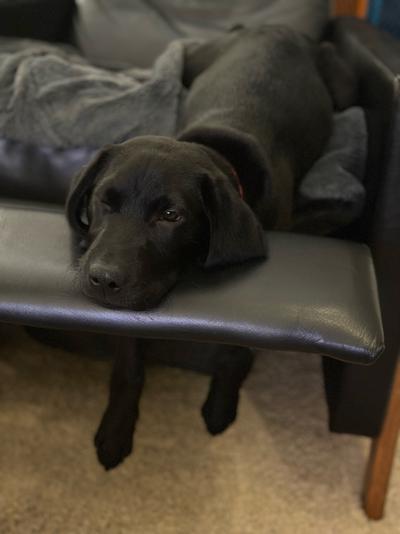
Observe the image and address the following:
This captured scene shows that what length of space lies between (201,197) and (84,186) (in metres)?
0.23

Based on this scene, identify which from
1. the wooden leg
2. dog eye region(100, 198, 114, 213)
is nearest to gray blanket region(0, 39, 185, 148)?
dog eye region(100, 198, 114, 213)

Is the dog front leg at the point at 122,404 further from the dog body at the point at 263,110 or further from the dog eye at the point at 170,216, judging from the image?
the dog body at the point at 263,110

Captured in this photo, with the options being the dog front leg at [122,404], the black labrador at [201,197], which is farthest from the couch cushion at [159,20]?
the dog front leg at [122,404]

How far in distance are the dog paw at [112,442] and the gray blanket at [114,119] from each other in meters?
0.62

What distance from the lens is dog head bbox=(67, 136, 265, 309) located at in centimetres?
98

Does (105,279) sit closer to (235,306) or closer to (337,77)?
(235,306)

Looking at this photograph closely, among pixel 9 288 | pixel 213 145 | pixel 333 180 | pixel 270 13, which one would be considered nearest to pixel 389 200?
pixel 333 180

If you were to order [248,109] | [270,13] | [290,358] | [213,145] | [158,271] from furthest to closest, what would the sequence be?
[270,13] < [290,358] < [248,109] < [213,145] < [158,271]

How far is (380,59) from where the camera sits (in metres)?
1.42

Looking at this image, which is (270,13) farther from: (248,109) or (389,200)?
(389,200)

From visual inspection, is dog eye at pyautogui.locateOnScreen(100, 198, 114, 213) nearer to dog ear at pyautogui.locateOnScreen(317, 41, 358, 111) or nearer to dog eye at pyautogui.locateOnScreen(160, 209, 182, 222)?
dog eye at pyautogui.locateOnScreen(160, 209, 182, 222)

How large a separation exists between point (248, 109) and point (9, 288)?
2.80 feet

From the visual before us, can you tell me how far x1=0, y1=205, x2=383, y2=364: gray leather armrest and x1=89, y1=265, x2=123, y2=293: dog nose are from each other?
31 mm

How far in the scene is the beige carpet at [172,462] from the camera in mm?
1280
